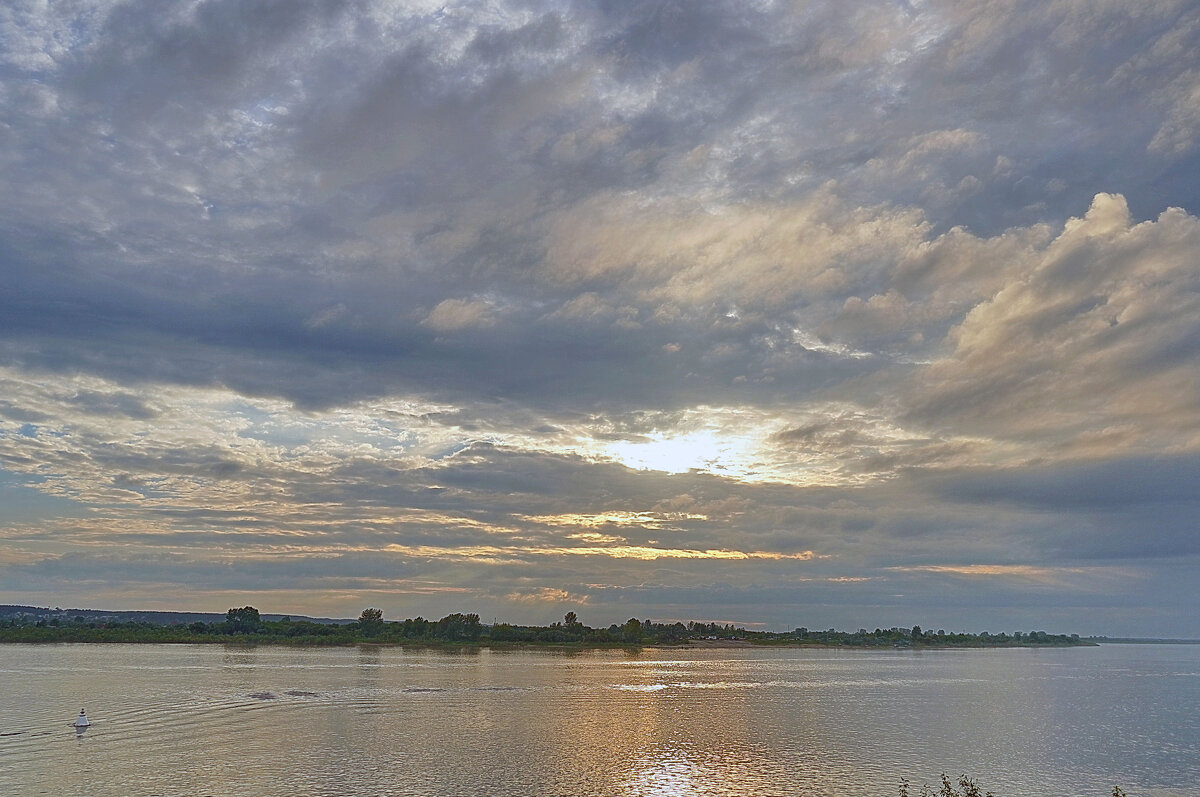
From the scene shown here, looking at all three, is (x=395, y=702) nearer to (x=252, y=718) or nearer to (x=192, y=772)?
(x=252, y=718)

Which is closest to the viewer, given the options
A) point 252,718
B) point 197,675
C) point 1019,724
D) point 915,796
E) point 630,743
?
point 915,796

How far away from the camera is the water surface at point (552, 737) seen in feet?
139

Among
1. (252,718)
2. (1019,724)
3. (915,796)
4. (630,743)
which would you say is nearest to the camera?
(915,796)

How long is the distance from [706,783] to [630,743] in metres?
13.3

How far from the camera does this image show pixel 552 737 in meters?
57.8

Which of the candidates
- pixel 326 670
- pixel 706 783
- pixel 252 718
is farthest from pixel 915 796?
pixel 326 670

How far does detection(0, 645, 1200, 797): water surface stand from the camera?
1673 inches

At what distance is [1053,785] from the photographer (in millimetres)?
45344

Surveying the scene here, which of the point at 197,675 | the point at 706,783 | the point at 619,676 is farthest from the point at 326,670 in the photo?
the point at 706,783

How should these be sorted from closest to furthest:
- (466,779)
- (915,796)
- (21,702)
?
1. (915,796)
2. (466,779)
3. (21,702)

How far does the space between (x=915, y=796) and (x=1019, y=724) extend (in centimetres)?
3912

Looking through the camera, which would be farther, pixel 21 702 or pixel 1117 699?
pixel 1117 699

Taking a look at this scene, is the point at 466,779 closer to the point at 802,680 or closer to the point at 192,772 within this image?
the point at 192,772

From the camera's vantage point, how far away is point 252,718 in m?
61.1
